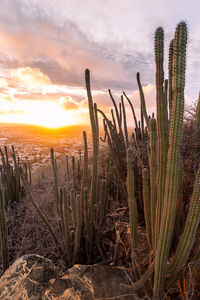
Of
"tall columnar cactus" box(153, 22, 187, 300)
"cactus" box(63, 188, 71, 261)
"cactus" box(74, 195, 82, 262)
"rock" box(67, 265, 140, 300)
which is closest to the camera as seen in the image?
"tall columnar cactus" box(153, 22, 187, 300)

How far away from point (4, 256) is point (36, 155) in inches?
478

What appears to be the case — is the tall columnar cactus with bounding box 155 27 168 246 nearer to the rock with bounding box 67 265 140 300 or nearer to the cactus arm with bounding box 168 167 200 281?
the cactus arm with bounding box 168 167 200 281

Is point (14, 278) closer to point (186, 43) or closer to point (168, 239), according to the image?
point (168, 239)

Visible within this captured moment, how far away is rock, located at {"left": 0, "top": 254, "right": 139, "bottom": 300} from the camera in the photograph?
1393mm

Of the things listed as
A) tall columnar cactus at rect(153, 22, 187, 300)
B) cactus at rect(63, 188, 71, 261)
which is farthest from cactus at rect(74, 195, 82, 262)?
tall columnar cactus at rect(153, 22, 187, 300)

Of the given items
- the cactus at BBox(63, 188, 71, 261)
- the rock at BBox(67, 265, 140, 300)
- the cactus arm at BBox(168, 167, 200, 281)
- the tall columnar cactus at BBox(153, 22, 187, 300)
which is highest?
the tall columnar cactus at BBox(153, 22, 187, 300)

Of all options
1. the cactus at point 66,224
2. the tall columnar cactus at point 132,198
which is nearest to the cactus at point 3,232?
the cactus at point 66,224

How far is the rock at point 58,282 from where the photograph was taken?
A: 139 cm

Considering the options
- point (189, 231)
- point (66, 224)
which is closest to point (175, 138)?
point (189, 231)

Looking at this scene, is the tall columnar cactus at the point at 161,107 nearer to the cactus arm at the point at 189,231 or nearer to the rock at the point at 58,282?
the cactus arm at the point at 189,231

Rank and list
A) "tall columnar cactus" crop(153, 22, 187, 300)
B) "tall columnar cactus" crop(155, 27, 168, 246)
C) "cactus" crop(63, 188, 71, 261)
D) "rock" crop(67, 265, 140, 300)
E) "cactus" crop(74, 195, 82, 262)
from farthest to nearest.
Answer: "cactus" crop(63, 188, 71, 261) → "cactus" crop(74, 195, 82, 262) → "rock" crop(67, 265, 140, 300) → "tall columnar cactus" crop(155, 27, 168, 246) → "tall columnar cactus" crop(153, 22, 187, 300)

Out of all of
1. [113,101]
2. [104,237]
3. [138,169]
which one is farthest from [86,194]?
[113,101]

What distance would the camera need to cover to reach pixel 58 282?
1502mm

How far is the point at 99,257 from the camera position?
215cm
